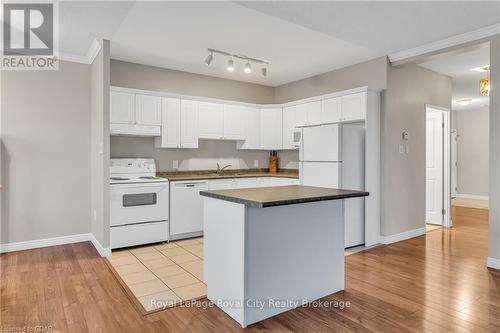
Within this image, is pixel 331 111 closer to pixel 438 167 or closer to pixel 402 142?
pixel 402 142

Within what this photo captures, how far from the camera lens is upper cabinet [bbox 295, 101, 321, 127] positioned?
16.4 feet

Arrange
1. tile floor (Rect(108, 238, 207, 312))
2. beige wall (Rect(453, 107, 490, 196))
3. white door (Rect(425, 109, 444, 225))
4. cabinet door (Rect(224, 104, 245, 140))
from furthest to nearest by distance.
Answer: beige wall (Rect(453, 107, 490, 196))
white door (Rect(425, 109, 444, 225))
cabinet door (Rect(224, 104, 245, 140))
tile floor (Rect(108, 238, 207, 312))

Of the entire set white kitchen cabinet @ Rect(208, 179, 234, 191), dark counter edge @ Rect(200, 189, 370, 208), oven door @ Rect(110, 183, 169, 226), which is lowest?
oven door @ Rect(110, 183, 169, 226)

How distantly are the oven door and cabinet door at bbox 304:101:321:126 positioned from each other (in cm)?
248

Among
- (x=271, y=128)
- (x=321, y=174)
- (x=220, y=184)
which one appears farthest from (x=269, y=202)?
(x=271, y=128)

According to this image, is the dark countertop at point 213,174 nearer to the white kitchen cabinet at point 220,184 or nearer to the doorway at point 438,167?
the white kitchen cabinet at point 220,184

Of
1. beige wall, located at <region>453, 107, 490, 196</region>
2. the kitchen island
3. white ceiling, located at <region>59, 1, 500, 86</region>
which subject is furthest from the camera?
beige wall, located at <region>453, 107, 490, 196</region>

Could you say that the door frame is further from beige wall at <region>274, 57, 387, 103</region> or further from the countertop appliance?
the countertop appliance

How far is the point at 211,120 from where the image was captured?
5230mm

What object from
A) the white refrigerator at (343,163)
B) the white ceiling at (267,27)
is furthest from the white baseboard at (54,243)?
the white refrigerator at (343,163)

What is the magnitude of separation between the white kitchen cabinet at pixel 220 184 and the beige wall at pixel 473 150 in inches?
286

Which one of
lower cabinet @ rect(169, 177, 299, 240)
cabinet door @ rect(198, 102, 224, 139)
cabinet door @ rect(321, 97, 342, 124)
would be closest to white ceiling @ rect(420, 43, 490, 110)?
cabinet door @ rect(321, 97, 342, 124)

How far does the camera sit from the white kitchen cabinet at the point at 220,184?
4844mm

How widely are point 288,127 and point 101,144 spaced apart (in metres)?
3.11
